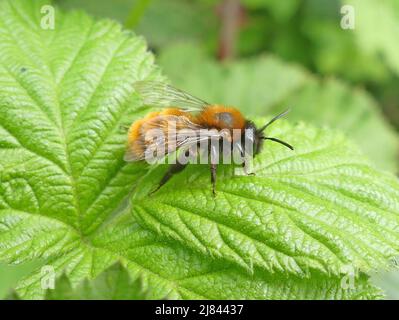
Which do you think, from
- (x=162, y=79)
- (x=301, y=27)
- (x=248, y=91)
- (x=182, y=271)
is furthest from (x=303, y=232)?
(x=301, y=27)

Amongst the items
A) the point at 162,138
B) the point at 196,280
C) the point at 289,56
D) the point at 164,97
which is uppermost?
Answer: the point at 289,56

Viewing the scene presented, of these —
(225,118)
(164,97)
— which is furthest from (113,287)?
(164,97)

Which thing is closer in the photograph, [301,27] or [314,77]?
[314,77]

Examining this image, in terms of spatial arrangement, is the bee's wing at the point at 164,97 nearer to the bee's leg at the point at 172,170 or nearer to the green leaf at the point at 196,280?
the bee's leg at the point at 172,170

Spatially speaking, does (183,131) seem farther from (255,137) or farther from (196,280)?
(196,280)

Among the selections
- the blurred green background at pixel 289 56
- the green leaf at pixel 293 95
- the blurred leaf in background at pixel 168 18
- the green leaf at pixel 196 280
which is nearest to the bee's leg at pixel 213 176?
the green leaf at pixel 196 280

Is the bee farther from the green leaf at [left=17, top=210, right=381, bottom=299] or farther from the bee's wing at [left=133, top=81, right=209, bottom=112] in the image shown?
the green leaf at [left=17, top=210, right=381, bottom=299]

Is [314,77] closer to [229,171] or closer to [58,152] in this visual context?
[229,171]

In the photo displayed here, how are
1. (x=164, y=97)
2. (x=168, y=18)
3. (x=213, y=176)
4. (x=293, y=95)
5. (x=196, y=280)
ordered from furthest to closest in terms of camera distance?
(x=168, y=18), (x=293, y=95), (x=164, y=97), (x=213, y=176), (x=196, y=280)
